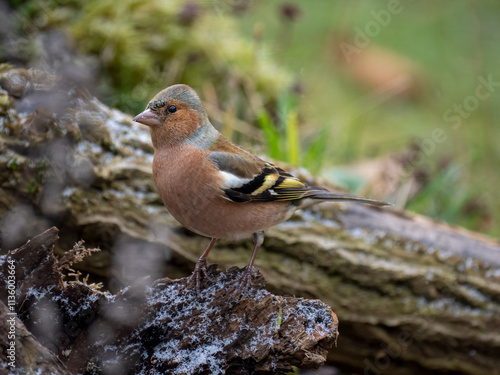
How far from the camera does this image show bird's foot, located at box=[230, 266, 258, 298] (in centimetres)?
280

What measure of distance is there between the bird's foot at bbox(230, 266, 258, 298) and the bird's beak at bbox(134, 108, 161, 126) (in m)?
0.87

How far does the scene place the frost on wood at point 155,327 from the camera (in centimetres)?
245

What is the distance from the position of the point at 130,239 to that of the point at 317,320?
153 cm

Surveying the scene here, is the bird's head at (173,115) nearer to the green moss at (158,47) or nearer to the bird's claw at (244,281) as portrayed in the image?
the bird's claw at (244,281)

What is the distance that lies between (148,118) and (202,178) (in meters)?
0.40

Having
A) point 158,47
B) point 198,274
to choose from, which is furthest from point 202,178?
point 158,47

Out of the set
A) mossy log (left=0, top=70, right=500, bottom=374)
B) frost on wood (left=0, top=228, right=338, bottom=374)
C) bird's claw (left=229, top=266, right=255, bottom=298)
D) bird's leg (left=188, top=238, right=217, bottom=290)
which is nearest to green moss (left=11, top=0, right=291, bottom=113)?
mossy log (left=0, top=70, right=500, bottom=374)

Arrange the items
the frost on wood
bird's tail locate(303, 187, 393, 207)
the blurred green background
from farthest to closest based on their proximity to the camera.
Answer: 1. the blurred green background
2. bird's tail locate(303, 187, 393, 207)
3. the frost on wood

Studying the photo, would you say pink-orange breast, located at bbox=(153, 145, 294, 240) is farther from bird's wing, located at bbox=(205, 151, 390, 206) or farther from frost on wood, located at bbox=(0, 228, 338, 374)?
frost on wood, located at bbox=(0, 228, 338, 374)

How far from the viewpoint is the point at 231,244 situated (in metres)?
3.98

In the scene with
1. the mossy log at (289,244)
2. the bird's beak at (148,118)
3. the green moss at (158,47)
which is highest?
the bird's beak at (148,118)

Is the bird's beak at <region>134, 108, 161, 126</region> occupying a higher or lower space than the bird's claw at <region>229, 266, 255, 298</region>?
higher

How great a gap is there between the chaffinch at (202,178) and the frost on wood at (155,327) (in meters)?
0.24

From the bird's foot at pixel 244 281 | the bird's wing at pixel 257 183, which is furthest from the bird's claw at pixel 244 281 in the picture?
the bird's wing at pixel 257 183
